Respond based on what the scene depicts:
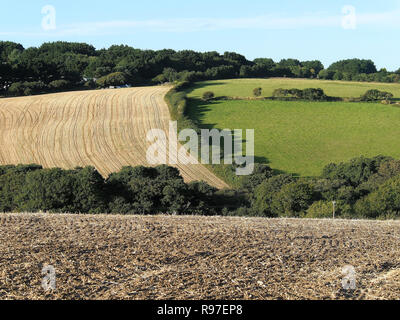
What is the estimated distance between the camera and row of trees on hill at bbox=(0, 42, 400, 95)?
81812mm

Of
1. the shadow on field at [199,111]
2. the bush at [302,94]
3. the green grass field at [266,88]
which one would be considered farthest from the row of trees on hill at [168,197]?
the green grass field at [266,88]

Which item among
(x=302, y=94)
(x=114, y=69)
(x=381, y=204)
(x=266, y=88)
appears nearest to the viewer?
(x=381, y=204)

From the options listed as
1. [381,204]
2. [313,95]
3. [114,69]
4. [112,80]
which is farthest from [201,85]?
[381,204]

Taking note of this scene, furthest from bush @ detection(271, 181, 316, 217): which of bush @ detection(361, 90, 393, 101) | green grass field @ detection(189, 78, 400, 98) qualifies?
bush @ detection(361, 90, 393, 101)

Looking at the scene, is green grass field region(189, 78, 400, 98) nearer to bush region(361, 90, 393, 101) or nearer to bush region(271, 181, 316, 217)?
bush region(361, 90, 393, 101)

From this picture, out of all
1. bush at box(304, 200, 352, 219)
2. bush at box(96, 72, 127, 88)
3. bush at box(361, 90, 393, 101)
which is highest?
bush at box(96, 72, 127, 88)

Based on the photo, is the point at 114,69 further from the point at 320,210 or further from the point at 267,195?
the point at 320,210

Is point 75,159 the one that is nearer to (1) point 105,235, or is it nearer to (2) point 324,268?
(1) point 105,235

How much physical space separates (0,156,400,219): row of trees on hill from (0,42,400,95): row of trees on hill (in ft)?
170

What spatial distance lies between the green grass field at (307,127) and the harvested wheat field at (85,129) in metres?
7.51

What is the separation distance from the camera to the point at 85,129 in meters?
57.9

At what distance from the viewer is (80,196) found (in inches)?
1048

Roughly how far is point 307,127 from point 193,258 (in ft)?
174
